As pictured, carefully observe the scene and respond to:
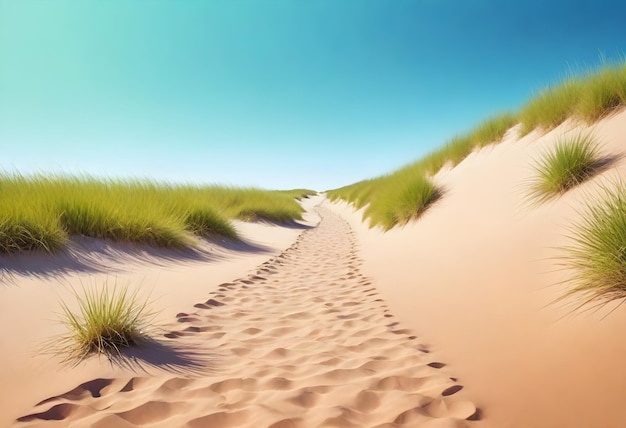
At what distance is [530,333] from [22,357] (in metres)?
3.13

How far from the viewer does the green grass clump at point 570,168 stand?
12.0 feet

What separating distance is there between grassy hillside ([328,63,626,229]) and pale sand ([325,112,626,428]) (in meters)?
0.29

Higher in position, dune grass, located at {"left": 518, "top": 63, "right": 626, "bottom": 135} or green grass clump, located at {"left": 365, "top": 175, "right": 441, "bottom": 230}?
dune grass, located at {"left": 518, "top": 63, "right": 626, "bottom": 135}

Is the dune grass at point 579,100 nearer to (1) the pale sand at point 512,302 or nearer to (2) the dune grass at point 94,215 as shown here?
(1) the pale sand at point 512,302

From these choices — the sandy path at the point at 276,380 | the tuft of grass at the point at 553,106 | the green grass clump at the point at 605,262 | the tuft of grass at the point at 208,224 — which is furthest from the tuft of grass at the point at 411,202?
the green grass clump at the point at 605,262

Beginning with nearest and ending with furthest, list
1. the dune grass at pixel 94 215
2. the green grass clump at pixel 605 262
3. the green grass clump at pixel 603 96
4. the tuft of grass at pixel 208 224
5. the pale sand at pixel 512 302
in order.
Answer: the pale sand at pixel 512 302
the green grass clump at pixel 605 262
the dune grass at pixel 94 215
the green grass clump at pixel 603 96
the tuft of grass at pixel 208 224

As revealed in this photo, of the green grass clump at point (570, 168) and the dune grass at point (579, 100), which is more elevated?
the dune grass at point (579, 100)

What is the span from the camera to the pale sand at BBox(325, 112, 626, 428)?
1.69 m

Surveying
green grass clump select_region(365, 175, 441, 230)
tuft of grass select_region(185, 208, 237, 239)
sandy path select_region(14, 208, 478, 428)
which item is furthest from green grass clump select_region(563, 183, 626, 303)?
tuft of grass select_region(185, 208, 237, 239)

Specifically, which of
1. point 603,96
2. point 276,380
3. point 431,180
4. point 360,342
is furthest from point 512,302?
point 431,180

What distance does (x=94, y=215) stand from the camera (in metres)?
5.08

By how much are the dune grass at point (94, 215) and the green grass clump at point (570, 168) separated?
17.3 ft

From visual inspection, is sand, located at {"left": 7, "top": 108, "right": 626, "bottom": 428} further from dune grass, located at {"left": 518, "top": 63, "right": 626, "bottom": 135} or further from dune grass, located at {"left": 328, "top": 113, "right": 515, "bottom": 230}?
dune grass, located at {"left": 328, "top": 113, "right": 515, "bottom": 230}

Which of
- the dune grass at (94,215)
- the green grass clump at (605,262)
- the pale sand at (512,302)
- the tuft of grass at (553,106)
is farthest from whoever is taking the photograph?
the tuft of grass at (553,106)
